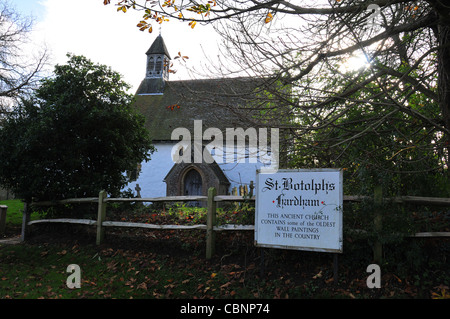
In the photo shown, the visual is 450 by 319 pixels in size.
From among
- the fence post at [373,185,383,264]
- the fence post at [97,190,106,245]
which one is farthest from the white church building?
the fence post at [373,185,383,264]

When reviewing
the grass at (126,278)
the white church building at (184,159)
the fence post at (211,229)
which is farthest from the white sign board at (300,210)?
the white church building at (184,159)

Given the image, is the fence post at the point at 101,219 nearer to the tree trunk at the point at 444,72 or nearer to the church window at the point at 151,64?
the tree trunk at the point at 444,72

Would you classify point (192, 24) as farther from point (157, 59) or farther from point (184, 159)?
point (157, 59)

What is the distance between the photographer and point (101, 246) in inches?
322

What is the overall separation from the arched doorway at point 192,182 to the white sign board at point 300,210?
1420 cm

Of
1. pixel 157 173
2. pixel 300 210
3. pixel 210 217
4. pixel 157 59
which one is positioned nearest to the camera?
pixel 300 210

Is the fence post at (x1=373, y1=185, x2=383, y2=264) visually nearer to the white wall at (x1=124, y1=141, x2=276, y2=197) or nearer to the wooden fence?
the wooden fence

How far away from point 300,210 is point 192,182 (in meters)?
15.0

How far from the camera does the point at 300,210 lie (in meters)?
5.56

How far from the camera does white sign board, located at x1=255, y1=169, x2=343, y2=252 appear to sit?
5.30m

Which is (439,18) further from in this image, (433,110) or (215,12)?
(215,12)

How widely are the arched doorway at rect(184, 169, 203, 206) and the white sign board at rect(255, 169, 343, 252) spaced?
1420 centimetres

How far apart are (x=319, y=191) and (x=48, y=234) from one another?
777cm

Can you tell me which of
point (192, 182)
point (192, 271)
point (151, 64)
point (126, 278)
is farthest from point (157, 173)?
point (192, 271)
